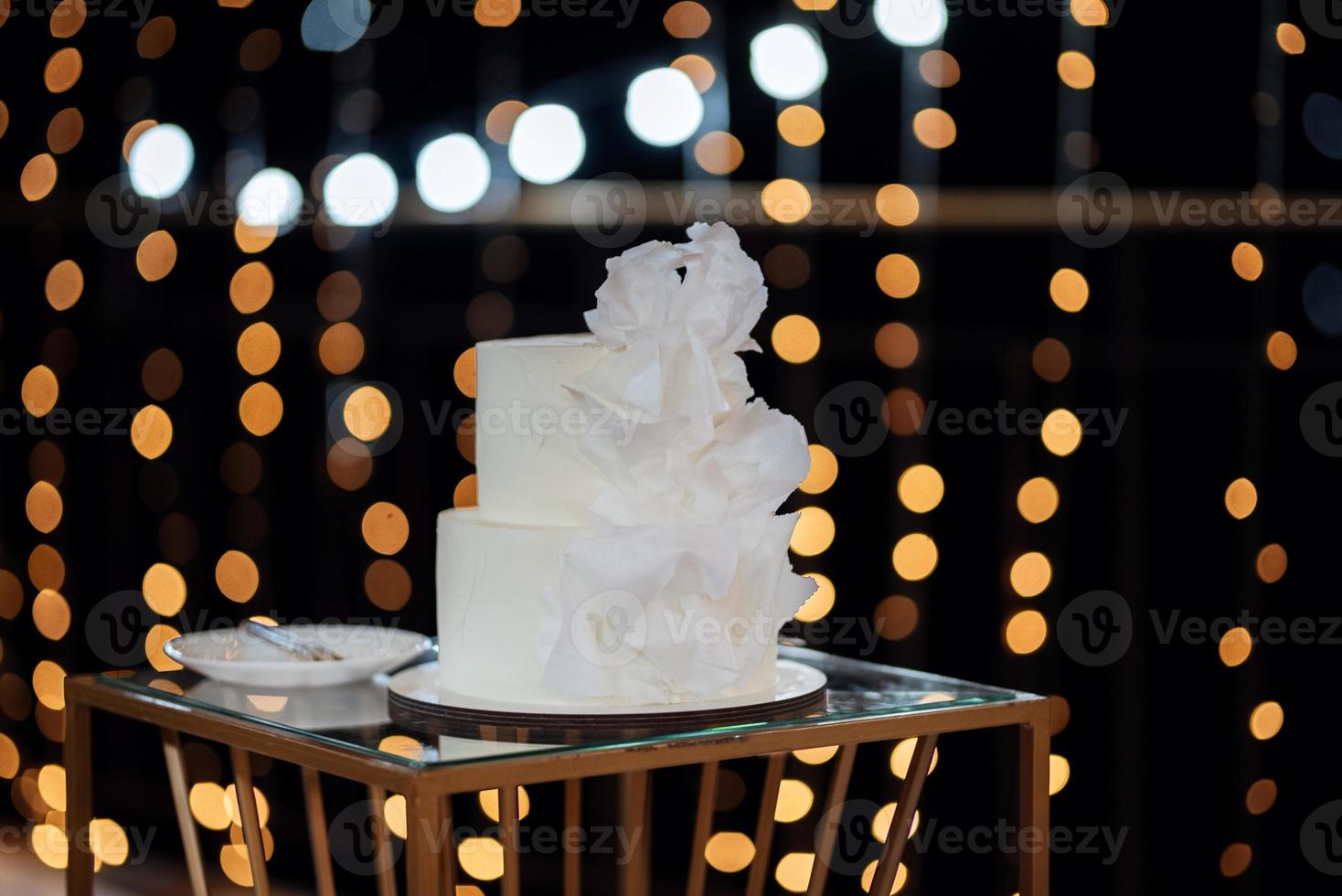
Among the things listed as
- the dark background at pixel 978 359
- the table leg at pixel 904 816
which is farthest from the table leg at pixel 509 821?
the dark background at pixel 978 359

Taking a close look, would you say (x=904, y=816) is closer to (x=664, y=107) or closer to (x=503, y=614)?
(x=503, y=614)

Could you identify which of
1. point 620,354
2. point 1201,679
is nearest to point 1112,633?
point 1201,679

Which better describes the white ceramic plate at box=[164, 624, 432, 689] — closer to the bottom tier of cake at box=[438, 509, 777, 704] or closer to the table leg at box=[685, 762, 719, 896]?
the bottom tier of cake at box=[438, 509, 777, 704]

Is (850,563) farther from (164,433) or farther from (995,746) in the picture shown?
(164,433)

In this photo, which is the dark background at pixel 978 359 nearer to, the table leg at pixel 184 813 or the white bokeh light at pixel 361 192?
the white bokeh light at pixel 361 192

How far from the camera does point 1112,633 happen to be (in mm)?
1723

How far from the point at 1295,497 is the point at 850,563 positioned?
525mm

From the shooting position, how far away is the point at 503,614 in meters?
1.03

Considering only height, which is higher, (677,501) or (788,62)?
(788,62)

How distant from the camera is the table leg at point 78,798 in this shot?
117 cm

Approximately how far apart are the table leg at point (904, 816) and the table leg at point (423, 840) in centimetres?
43

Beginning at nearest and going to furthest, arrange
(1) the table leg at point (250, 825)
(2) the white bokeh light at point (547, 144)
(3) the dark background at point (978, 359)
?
(1) the table leg at point (250, 825) → (3) the dark background at point (978, 359) → (2) the white bokeh light at point (547, 144)

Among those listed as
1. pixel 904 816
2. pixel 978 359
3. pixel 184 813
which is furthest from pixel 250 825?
pixel 978 359

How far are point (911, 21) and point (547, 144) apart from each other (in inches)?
20.1
